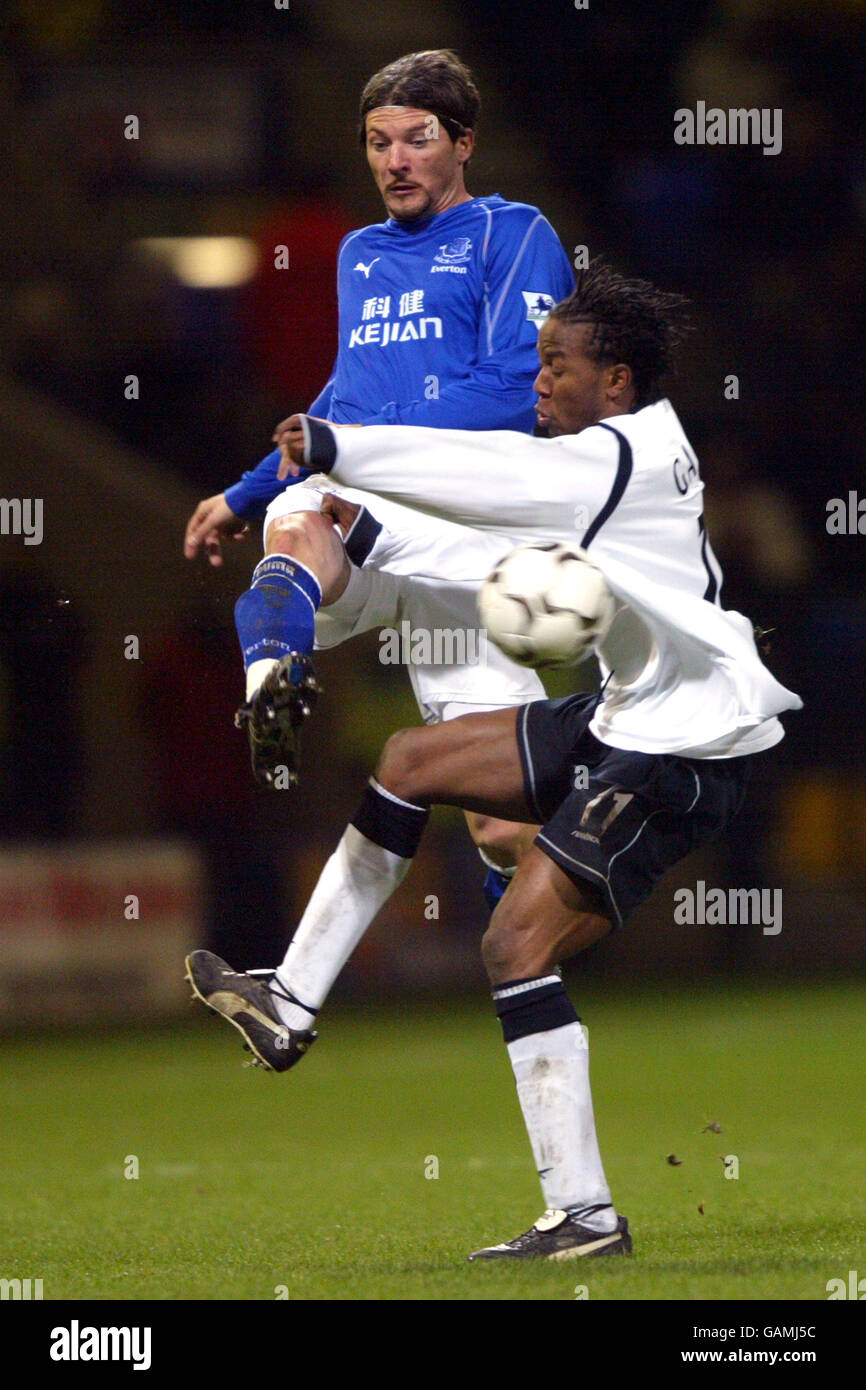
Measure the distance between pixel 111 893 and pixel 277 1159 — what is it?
2628mm

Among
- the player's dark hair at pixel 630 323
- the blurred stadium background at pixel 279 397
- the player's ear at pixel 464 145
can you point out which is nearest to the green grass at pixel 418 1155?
the blurred stadium background at pixel 279 397

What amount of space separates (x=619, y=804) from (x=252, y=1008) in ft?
2.90

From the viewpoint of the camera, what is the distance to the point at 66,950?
28.4 feet

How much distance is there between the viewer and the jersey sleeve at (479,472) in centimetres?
383

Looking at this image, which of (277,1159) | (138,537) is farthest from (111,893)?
(277,1159)

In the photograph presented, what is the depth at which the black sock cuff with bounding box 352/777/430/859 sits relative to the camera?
443 cm

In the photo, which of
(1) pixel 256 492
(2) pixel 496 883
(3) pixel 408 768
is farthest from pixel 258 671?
(2) pixel 496 883

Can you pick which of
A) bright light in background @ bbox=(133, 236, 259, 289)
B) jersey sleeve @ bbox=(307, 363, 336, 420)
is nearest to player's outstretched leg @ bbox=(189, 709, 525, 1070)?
jersey sleeve @ bbox=(307, 363, 336, 420)

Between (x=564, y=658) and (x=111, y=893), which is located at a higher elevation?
(x=564, y=658)

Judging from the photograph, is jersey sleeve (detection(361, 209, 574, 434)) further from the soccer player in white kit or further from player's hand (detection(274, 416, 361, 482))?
player's hand (detection(274, 416, 361, 482))

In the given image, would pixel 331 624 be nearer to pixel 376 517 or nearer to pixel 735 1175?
pixel 376 517

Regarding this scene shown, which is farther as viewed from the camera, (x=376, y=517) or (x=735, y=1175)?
(x=735, y=1175)

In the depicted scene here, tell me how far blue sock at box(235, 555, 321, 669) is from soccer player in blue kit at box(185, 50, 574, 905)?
213 mm

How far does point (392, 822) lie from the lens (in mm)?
4426
